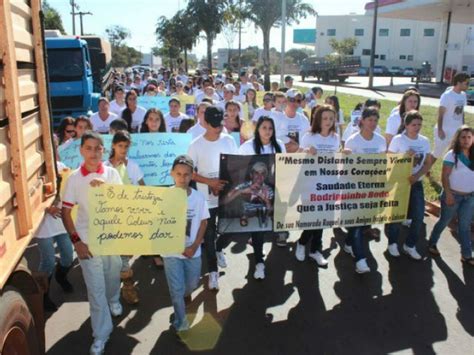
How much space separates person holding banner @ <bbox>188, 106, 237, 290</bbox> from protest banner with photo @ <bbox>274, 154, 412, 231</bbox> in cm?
65

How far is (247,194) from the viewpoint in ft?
16.5

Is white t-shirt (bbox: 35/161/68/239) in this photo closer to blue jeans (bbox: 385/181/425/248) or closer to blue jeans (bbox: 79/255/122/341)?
blue jeans (bbox: 79/255/122/341)

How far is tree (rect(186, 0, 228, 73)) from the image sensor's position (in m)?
43.0

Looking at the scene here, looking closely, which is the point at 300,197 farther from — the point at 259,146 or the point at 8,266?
the point at 8,266

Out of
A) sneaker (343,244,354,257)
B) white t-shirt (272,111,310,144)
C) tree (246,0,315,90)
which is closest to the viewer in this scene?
sneaker (343,244,354,257)

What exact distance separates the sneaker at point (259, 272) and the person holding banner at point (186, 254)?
1185 mm

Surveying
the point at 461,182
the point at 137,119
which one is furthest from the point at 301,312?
the point at 137,119

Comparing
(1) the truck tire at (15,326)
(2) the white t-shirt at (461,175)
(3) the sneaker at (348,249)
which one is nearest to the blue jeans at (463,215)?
(2) the white t-shirt at (461,175)

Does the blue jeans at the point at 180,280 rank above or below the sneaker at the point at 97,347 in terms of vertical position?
above

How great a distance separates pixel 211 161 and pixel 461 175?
2.92 metres

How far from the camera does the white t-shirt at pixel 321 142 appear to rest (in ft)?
18.1

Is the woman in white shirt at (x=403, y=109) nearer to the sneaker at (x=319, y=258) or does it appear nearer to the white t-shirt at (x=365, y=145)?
the white t-shirt at (x=365, y=145)

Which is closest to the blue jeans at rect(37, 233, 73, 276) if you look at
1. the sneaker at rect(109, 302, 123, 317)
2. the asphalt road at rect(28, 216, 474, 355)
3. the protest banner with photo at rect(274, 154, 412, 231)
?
the asphalt road at rect(28, 216, 474, 355)

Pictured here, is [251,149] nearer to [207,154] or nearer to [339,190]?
[207,154]
